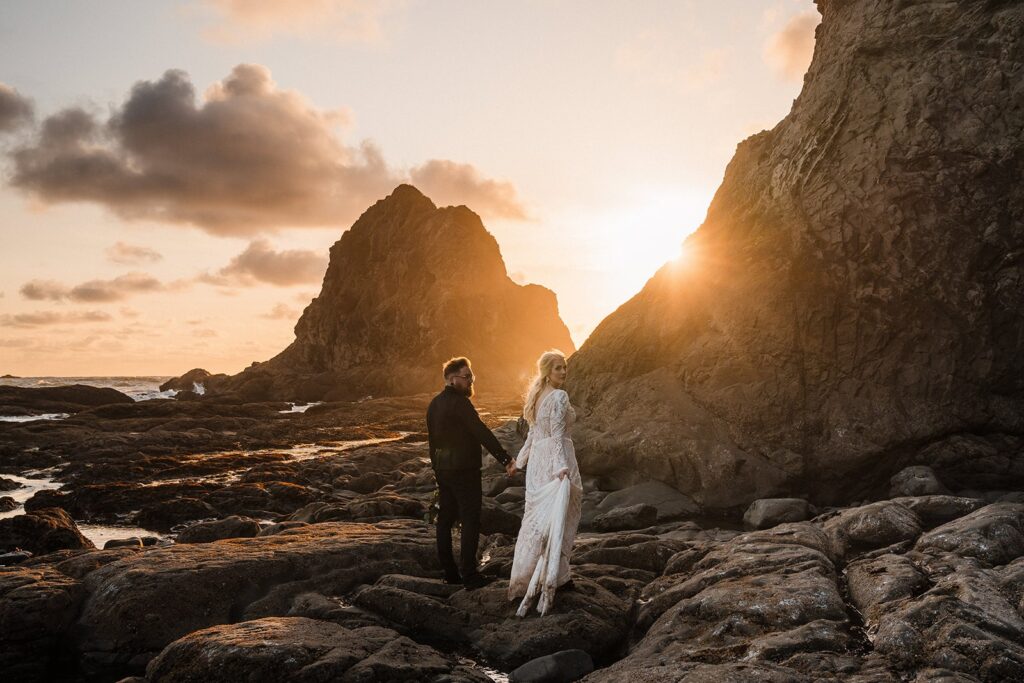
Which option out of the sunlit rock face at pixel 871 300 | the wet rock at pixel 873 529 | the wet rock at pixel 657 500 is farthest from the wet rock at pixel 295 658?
the sunlit rock face at pixel 871 300

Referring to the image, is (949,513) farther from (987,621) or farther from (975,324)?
(975,324)

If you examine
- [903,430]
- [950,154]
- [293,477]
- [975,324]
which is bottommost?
[293,477]

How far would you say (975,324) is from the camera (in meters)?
16.0

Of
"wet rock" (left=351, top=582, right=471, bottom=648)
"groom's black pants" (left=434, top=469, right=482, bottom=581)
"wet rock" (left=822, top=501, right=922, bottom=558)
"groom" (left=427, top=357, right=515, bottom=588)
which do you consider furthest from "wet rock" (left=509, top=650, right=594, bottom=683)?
"wet rock" (left=822, top=501, right=922, bottom=558)

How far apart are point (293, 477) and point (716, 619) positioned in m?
20.3

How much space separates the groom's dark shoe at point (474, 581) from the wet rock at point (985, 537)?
18.9 ft

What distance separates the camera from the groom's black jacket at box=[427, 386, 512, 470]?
935 centimetres

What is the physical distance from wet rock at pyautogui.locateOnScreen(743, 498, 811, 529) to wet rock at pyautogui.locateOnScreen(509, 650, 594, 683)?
7922mm

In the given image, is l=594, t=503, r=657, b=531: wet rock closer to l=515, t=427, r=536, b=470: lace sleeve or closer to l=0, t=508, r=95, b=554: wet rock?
l=515, t=427, r=536, b=470: lace sleeve

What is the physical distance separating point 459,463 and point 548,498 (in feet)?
A: 4.74

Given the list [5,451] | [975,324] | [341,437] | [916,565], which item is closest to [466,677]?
[916,565]

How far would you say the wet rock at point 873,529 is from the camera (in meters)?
9.74

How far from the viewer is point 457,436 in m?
9.41

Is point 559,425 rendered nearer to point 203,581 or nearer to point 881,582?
point 881,582
